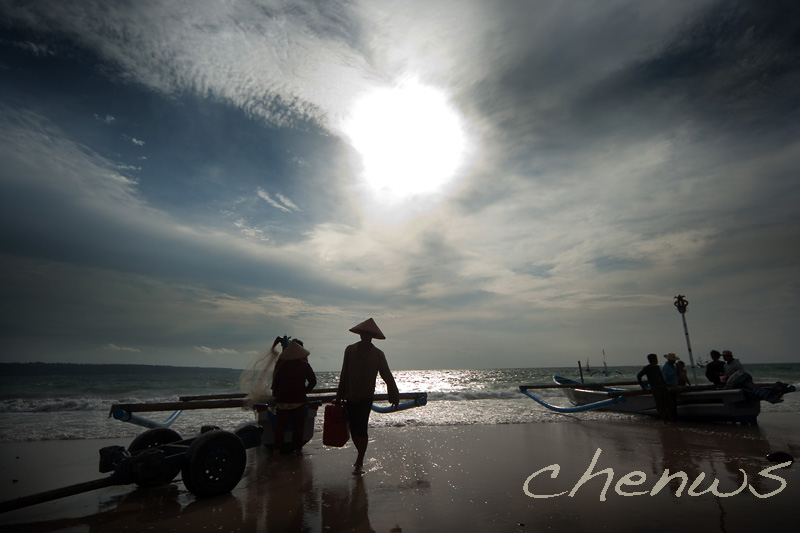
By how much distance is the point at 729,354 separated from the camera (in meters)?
11.7

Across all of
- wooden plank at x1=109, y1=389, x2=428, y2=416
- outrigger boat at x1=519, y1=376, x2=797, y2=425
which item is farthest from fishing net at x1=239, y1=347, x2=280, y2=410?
outrigger boat at x1=519, y1=376, x2=797, y2=425

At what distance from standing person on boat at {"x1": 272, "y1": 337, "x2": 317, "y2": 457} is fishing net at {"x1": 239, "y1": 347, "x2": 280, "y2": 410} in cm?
49

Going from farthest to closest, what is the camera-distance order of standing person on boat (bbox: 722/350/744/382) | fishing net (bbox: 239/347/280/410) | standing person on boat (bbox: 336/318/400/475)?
1. standing person on boat (bbox: 722/350/744/382)
2. fishing net (bbox: 239/347/280/410)
3. standing person on boat (bbox: 336/318/400/475)

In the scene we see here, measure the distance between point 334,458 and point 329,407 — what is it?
1.76 m

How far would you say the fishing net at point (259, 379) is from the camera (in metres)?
7.38

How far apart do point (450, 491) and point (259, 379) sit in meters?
4.29

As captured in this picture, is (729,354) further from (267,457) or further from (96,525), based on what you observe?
(96,525)

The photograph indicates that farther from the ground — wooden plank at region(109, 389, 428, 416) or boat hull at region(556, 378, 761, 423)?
wooden plank at region(109, 389, 428, 416)

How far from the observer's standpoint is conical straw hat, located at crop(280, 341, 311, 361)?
7008 mm

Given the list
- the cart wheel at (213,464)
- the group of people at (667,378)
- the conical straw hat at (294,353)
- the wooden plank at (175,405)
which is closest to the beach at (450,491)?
the cart wheel at (213,464)

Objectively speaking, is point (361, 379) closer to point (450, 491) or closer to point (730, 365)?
point (450, 491)

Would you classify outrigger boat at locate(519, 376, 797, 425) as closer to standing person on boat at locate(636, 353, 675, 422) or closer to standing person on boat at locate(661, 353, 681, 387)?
standing person on boat at locate(636, 353, 675, 422)

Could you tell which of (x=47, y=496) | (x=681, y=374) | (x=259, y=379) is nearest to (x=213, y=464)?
(x=47, y=496)

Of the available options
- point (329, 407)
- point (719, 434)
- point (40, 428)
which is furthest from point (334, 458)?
A: point (40, 428)
